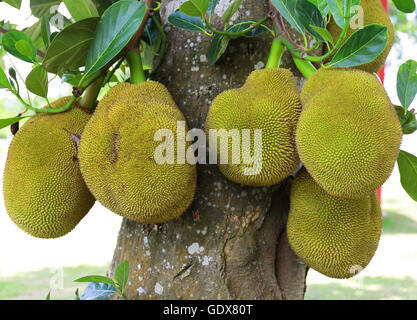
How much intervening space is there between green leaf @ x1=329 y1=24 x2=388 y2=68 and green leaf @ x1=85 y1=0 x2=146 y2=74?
0.34 metres

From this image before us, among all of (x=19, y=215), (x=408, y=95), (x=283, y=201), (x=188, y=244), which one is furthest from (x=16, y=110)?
(x=408, y=95)

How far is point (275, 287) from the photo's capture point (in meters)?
0.91

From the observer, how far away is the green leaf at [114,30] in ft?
2.45

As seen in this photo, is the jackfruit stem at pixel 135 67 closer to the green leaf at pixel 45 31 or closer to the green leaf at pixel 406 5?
the green leaf at pixel 45 31

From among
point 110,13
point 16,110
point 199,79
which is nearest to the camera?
point 110,13

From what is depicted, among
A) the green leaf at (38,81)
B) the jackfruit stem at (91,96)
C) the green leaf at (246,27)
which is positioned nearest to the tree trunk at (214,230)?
the green leaf at (246,27)

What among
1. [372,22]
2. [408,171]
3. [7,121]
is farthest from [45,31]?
[408,171]

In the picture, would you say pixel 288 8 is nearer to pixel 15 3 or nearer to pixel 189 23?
pixel 189 23

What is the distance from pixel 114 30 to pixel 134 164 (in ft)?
0.83

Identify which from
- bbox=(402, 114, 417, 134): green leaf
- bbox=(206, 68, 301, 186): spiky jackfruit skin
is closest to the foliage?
bbox=(206, 68, 301, 186): spiky jackfruit skin

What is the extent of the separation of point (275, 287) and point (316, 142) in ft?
1.27

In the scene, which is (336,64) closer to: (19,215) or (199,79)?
(199,79)

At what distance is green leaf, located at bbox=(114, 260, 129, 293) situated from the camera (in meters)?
0.84

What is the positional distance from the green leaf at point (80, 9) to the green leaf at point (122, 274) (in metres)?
0.48
